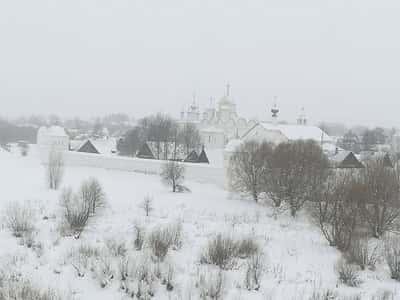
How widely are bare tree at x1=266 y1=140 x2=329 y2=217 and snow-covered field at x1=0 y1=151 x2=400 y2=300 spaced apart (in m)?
0.68

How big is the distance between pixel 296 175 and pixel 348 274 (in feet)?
22.7

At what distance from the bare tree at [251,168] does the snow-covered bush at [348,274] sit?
741 cm

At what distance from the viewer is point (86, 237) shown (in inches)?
451

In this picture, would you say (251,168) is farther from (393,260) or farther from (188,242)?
(393,260)

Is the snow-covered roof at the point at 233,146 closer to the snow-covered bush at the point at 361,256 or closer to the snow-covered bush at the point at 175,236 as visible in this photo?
the snow-covered bush at the point at 175,236

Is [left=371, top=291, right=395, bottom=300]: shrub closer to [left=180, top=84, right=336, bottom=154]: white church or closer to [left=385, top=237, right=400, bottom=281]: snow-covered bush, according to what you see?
[left=385, top=237, right=400, bottom=281]: snow-covered bush

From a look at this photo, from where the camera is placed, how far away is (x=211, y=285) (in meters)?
8.46

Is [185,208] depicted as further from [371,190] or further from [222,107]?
[222,107]

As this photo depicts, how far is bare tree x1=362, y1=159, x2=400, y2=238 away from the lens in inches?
495

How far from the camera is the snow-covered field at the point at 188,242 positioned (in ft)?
28.9

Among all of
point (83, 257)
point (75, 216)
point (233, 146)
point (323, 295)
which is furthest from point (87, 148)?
point (323, 295)

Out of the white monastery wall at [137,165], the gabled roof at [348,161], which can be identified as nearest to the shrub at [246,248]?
the gabled roof at [348,161]

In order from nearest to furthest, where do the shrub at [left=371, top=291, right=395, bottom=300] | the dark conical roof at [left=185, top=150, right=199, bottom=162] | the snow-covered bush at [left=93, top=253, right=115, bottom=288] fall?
the shrub at [left=371, top=291, right=395, bottom=300]
the snow-covered bush at [left=93, top=253, right=115, bottom=288]
the dark conical roof at [left=185, top=150, right=199, bottom=162]

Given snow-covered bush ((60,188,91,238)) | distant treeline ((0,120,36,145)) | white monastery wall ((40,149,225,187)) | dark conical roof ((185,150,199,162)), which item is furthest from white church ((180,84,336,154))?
distant treeline ((0,120,36,145))
